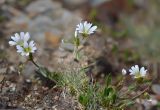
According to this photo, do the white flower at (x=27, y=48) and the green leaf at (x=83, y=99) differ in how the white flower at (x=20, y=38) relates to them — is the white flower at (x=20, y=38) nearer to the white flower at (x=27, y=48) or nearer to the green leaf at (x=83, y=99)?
the white flower at (x=27, y=48)

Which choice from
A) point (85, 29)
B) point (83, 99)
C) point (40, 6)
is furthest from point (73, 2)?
point (83, 99)

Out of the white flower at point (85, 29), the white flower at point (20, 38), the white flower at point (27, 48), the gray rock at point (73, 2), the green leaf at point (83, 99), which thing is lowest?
the green leaf at point (83, 99)

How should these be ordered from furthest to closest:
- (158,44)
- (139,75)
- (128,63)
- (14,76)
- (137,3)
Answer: (137,3) → (158,44) → (128,63) → (14,76) → (139,75)

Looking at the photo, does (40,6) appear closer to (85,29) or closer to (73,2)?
(73,2)

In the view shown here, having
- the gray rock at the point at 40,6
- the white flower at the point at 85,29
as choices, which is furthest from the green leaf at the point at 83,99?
the gray rock at the point at 40,6

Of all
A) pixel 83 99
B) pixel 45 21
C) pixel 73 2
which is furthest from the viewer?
pixel 73 2

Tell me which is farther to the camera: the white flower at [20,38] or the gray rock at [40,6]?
the gray rock at [40,6]

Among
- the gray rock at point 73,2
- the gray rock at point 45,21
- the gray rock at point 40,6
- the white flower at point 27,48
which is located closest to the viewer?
the white flower at point 27,48

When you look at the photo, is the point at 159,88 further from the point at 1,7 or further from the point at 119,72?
the point at 1,7

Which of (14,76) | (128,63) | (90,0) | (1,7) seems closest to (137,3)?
(90,0)

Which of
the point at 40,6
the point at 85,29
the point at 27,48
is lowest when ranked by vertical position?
the point at 27,48

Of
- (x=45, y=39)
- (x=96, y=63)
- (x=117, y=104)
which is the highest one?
(x=45, y=39)
